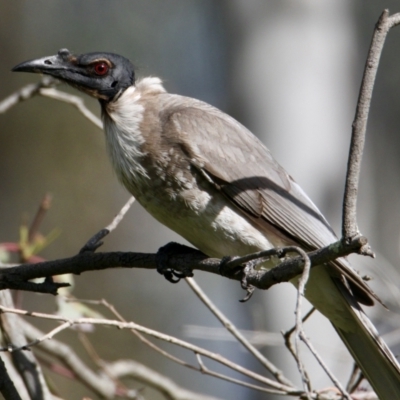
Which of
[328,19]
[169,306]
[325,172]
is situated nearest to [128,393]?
[325,172]

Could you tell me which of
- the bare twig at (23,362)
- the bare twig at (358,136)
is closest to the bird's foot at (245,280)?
the bare twig at (358,136)

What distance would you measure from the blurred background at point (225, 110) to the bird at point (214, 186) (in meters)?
0.53

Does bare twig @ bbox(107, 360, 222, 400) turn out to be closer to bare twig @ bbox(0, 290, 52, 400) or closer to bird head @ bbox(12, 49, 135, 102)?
bare twig @ bbox(0, 290, 52, 400)

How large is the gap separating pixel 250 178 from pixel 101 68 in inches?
42.4

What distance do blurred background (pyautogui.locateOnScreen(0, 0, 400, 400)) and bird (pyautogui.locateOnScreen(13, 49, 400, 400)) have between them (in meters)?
0.53

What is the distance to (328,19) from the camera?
264 inches

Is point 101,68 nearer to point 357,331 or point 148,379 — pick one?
point 148,379

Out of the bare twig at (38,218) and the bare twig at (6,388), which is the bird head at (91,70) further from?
the bare twig at (6,388)

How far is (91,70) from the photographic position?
4070mm

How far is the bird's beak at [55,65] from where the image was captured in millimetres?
3920

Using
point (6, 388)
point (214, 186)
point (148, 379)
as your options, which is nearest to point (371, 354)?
point (214, 186)

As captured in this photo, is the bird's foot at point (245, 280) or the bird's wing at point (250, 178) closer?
the bird's foot at point (245, 280)

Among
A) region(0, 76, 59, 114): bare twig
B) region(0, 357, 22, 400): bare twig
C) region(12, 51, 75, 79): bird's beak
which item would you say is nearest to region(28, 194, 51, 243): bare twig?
region(0, 76, 59, 114): bare twig

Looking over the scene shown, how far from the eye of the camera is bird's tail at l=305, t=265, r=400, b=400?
354 cm
